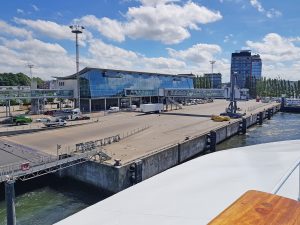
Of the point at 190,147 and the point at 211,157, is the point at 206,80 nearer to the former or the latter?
the point at 190,147

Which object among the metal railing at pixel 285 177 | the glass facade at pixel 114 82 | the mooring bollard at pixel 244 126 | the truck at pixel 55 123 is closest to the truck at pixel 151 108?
the glass facade at pixel 114 82

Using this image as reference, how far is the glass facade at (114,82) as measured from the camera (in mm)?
73438

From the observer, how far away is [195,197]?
4855mm

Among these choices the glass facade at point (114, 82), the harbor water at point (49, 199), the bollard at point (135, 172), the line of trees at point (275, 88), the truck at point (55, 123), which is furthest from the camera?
the line of trees at point (275, 88)

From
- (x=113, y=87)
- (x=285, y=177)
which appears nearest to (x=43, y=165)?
(x=285, y=177)

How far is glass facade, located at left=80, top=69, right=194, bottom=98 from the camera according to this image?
73.4 meters

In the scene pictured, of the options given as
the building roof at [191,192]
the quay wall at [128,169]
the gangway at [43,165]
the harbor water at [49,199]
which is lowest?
the harbor water at [49,199]

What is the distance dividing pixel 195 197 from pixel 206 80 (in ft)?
506

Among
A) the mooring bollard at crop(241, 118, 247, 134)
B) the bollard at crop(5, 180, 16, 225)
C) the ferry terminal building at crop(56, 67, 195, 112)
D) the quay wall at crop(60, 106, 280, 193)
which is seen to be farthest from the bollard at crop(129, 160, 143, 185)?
the ferry terminal building at crop(56, 67, 195, 112)

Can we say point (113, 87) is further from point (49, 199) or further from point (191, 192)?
point (191, 192)

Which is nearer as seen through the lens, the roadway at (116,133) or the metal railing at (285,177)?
the metal railing at (285,177)

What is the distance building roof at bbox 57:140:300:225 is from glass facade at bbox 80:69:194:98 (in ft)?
223

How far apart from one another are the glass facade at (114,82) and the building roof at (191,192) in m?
68.0

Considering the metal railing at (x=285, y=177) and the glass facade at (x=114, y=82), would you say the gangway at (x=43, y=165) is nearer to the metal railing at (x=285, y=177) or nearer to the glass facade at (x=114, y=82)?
the metal railing at (x=285, y=177)
